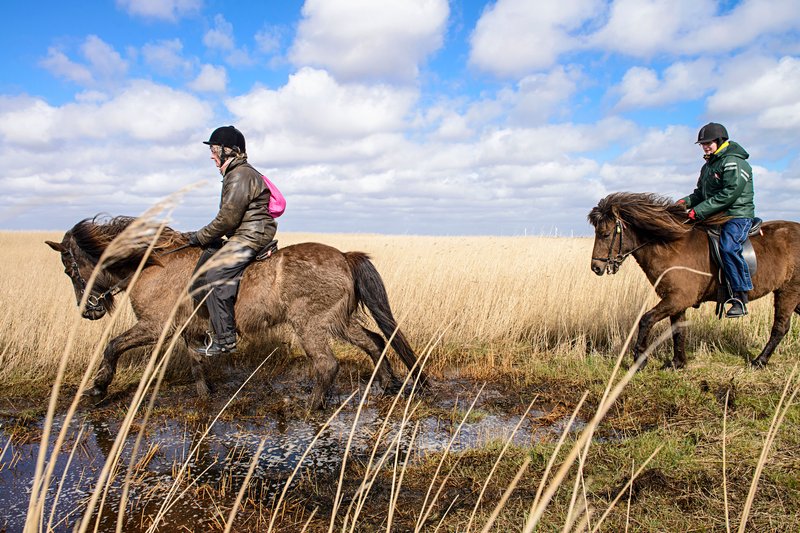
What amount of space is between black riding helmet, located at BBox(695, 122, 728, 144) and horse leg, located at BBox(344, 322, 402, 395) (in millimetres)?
4578

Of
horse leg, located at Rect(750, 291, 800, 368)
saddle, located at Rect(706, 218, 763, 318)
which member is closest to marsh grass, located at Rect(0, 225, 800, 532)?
horse leg, located at Rect(750, 291, 800, 368)

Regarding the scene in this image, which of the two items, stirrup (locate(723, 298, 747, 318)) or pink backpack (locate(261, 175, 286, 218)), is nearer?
pink backpack (locate(261, 175, 286, 218))

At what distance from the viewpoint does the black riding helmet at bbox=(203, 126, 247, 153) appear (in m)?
5.34

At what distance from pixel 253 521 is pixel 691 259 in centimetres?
576

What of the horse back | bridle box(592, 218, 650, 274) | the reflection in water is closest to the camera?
the reflection in water

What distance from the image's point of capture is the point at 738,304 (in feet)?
20.5

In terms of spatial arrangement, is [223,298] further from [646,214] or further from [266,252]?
[646,214]

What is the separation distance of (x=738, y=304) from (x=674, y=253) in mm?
938

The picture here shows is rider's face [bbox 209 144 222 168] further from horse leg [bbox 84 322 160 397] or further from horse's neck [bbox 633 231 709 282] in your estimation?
horse's neck [bbox 633 231 709 282]

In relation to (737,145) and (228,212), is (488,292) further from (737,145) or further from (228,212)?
(228,212)

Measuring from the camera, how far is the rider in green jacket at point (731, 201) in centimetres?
612

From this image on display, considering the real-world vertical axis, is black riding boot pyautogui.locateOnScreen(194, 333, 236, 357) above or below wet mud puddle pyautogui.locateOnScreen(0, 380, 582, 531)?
above

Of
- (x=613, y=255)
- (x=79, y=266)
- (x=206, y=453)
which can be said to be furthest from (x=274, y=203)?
(x=613, y=255)

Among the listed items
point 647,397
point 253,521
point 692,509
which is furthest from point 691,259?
point 253,521
